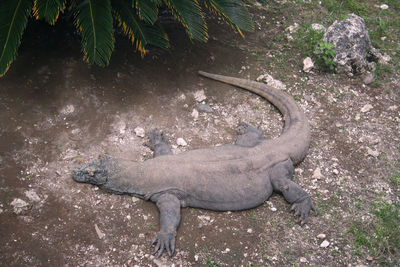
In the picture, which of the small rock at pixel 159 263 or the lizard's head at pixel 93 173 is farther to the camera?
the lizard's head at pixel 93 173

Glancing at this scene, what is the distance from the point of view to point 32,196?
15.9ft

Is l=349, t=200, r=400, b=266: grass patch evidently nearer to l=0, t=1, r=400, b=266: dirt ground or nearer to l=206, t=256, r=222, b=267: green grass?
l=0, t=1, r=400, b=266: dirt ground

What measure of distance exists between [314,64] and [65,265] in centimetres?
552

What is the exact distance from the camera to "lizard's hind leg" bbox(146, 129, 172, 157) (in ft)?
18.0

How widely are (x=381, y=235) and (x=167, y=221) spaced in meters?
2.74

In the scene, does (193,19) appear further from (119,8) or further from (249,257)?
(249,257)

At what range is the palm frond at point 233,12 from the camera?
19.2 ft

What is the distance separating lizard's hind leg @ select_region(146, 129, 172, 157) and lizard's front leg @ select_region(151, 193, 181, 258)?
0.74 metres

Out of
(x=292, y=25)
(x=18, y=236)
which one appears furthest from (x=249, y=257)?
(x=292, y=25)

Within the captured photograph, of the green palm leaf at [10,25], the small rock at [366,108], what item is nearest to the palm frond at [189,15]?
the green palm leaf at [10,25]

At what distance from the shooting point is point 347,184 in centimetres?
554

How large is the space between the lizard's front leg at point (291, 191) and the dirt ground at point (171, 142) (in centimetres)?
15

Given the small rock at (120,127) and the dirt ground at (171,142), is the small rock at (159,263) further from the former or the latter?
the small rock at (120,127)

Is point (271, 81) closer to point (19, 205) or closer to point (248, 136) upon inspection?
point (248, 136)
